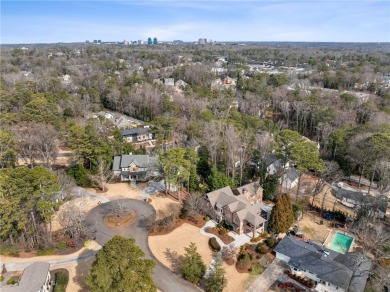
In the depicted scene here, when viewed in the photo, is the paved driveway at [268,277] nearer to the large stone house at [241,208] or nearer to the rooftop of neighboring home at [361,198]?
the large stone house at [241,208]

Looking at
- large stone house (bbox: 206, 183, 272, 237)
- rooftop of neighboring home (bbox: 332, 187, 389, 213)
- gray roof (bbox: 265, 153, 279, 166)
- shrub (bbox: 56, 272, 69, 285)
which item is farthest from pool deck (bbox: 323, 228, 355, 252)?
shrub (bbox: 56, 272, 69, 285)

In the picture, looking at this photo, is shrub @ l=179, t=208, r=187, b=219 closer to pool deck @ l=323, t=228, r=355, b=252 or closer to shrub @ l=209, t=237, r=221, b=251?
shrub @ l=209, t=237, r=221, b=251

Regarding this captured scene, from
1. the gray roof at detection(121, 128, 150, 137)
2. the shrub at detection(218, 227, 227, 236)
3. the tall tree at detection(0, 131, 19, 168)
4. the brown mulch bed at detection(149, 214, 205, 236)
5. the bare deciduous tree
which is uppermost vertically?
the tall tree at detection(0, 131, 19, 168)

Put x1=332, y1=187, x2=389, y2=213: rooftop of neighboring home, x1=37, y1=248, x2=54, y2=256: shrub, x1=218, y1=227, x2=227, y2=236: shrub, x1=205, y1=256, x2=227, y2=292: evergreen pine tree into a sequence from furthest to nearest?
x1=332, y1=187, x2=389, y2=213: rooftop of neighboring home → x1=218, y1=227, x2=227, y2=236: shrub → x1=37, y1=248, x2=54, y2=256: shrub → x1=205, y1=256, x2=227, y2=292: evergreen pine tree

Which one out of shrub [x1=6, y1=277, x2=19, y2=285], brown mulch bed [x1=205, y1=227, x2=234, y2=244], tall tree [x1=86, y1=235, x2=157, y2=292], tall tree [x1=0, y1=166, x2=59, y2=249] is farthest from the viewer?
brown mulch bed [x1=205, y1=227, x2=234, y2=244]

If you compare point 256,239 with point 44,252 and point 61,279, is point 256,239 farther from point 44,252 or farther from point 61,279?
point 44,252

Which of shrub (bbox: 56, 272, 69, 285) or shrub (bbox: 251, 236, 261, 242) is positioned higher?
shrub (bbox: 56, 272, 69, 285)

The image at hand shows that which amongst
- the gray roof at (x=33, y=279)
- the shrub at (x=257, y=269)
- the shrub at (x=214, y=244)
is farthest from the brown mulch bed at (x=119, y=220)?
the shrub at (x=257, y=269)
